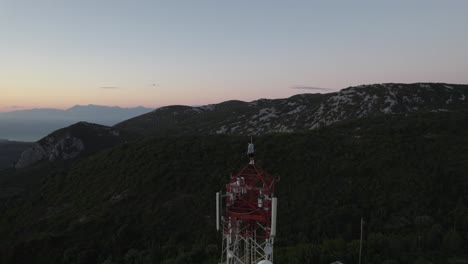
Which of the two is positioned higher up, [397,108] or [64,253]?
[397,108]

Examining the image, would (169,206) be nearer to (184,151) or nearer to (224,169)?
(224,169)

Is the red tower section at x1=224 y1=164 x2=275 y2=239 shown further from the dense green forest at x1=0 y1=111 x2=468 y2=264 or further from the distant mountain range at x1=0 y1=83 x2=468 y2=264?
the dense green forest at x1=0 y1=111 x2=468 y2=264

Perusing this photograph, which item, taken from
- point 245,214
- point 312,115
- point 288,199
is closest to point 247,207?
point 245,214

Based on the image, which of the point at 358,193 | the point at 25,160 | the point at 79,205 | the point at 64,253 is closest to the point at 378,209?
the point at 358,193

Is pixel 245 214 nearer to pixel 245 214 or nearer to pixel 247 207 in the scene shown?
pixel 245 214

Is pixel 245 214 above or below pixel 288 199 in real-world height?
above

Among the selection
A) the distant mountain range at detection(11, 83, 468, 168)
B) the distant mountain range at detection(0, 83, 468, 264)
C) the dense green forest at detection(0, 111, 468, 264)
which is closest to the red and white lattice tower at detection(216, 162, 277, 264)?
the distant mountain range at detection(0, 83, 468, 264)
